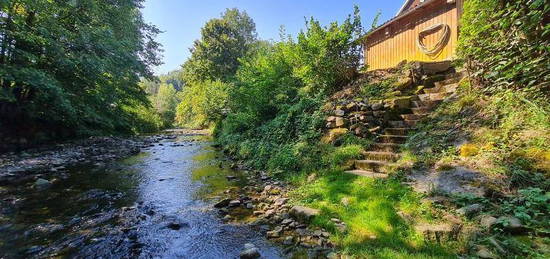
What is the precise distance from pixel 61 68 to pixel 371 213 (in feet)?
45.3

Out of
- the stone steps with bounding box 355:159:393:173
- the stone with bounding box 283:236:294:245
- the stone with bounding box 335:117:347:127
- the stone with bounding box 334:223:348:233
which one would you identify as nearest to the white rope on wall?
the stone with bounding box 335:117:347:127

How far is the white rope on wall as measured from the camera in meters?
10.2

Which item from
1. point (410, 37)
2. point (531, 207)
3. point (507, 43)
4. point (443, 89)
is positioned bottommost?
point (531, 207)

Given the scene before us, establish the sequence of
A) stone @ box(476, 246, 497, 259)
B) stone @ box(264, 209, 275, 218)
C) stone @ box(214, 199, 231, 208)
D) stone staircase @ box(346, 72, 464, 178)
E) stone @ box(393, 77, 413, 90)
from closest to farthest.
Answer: stone @ box(476, 246, 497, 259) < stone @ box(264, 209, 275, 218) < stone @ box(214, 199, 231, 208) < stone staircase @ box(346, 72, 464, 178) < stone @ box(393, 77, 413, 90)

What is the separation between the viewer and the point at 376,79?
9.16m

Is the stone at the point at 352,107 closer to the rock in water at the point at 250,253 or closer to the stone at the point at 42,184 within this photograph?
the rock in water at the point at 250,253

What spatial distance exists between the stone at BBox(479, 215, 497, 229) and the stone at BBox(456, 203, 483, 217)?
0.45 ft

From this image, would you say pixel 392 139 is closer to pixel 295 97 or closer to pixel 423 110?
pixel 423 110

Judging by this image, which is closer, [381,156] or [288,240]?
[288,240]

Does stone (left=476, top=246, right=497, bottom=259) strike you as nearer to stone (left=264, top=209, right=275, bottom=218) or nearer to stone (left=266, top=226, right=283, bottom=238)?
stone (left=266, top=226, right=283, bottom=238)

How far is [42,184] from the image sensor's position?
6.27 metres

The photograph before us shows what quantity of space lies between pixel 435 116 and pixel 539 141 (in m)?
2.39

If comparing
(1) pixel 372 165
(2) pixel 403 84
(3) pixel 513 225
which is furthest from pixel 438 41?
(3) pixel 513 225

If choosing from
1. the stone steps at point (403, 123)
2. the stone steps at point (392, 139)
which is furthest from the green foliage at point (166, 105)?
the stone steps at point (392, 139)
